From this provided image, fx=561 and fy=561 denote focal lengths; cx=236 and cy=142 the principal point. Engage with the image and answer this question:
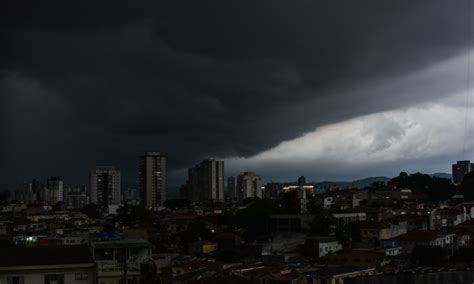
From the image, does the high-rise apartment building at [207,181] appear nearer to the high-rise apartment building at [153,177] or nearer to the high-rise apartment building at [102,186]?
the high-rise apartment building at [153,177]

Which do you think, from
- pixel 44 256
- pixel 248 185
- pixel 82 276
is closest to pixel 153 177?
pixel 248 185

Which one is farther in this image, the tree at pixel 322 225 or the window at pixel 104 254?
the tree at pixel 322 225

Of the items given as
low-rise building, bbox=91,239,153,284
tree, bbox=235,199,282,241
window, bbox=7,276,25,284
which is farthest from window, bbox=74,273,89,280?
tree, bbox=235,199,282,241

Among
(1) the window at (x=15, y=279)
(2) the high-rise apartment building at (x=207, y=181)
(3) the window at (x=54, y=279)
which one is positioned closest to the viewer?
(1) the window at (x=15, y=279)

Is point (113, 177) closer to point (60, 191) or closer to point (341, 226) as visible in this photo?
point (60, 191)

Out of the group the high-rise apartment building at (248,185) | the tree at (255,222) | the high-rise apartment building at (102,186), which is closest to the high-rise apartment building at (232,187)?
the high-rise apartment building at (248,185)

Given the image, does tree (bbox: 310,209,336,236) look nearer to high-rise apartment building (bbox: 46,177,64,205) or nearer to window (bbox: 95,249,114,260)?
window (bbox: 95,249,114,260)
